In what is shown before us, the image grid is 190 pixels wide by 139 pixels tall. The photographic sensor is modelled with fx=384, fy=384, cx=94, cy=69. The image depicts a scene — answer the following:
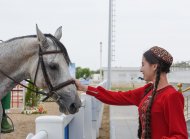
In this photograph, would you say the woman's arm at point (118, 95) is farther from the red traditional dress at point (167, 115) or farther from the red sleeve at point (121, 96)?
the red traditional dress at point (167, 115)

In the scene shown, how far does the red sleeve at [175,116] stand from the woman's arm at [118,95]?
0.74 meters

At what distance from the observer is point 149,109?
262 centimetres

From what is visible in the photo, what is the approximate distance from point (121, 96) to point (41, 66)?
0.77 meters

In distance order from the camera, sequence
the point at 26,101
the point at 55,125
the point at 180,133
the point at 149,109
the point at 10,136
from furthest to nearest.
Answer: the point at 26,101 → the point at 10,136 → the point at 55,125 → the point at 149,109 → the point at 180,133

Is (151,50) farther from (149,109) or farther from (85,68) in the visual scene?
(85,68)

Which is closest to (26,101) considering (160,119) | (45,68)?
(45,68)

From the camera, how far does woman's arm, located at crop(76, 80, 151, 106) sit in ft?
11.0

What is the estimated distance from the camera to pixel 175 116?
2.47 meters

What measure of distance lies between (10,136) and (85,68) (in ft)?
236

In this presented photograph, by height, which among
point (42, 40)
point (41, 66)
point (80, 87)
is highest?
point (42, 40)

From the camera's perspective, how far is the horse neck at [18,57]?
353 centimetres

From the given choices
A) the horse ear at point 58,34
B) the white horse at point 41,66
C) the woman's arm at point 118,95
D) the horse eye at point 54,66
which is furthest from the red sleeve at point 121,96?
the horse ear at point 58,34

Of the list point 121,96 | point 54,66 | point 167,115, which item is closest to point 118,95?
point 121,96

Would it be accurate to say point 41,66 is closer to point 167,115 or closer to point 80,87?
point 80,87
